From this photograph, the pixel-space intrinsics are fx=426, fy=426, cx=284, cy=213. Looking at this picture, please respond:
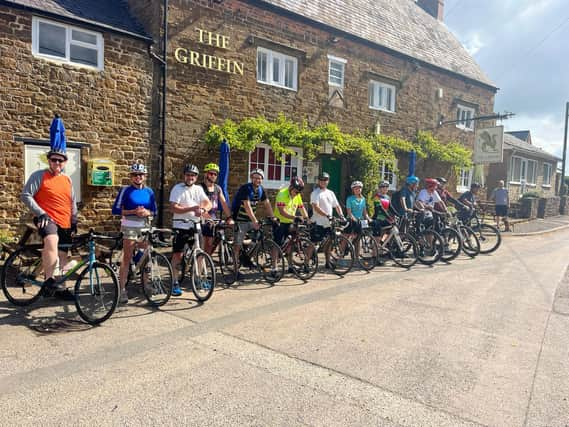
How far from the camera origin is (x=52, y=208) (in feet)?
17.6

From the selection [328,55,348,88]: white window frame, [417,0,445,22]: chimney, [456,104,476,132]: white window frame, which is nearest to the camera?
[328,55,348,88]: white window frame

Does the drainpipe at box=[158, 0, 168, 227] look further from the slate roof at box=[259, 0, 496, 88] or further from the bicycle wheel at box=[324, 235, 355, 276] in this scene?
the bicycle wheel at box=[324, 235, 355, 276]

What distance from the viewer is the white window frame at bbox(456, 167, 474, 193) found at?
21.0 meters

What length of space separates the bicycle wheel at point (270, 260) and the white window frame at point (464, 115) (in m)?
15.7

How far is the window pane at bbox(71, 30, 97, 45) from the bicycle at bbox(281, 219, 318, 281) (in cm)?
650

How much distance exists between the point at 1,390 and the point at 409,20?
20880 mm

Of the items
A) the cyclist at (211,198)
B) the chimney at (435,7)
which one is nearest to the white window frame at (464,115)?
the chimney at (435,7)

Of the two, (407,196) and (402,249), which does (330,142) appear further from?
(402,249)

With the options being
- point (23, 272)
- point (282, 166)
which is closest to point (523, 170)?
point (282, 166)

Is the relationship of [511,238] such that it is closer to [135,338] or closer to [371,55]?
[371,55]

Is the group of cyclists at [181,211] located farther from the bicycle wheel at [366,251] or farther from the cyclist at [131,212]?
the bicycle wheel at [366,251]

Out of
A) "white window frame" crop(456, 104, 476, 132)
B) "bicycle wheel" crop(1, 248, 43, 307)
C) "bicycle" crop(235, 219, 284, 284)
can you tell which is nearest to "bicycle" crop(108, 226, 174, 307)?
"bicycle wheel" crop(1, 248, 43, 307)

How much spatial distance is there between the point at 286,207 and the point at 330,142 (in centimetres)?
687

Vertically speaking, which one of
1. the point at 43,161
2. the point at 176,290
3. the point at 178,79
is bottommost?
the point at 176,290
